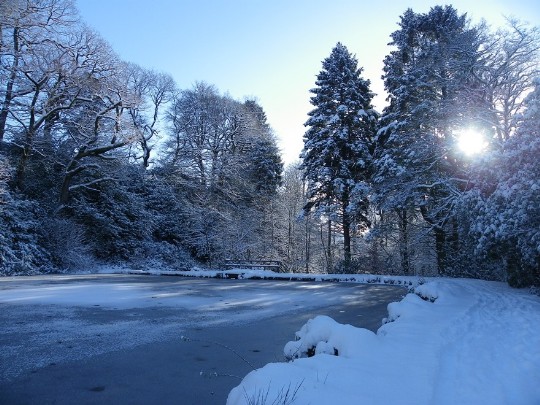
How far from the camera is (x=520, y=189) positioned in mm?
9070

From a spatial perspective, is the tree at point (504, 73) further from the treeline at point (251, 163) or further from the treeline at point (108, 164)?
the treeline at point (108, 164)

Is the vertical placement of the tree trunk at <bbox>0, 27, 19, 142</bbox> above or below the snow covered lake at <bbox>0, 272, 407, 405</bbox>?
above

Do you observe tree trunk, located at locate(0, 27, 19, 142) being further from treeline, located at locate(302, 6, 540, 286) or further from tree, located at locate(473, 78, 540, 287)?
tree, located at locate(473, 78, 540, 287)

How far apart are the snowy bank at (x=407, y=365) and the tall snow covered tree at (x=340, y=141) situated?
15.7 meters

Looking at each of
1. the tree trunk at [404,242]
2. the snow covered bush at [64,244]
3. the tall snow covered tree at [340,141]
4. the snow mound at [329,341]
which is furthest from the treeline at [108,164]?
the snow mound at [329,341]

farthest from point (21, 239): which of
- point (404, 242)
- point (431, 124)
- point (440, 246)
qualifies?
point (431, 124)

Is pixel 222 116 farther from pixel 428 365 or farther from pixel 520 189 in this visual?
pixel 428 365

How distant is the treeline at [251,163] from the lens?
15.8 metres

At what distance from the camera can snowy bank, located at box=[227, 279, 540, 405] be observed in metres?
2.94

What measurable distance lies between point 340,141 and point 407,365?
1989cm

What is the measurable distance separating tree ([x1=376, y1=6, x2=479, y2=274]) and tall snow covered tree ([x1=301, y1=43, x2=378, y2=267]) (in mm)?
1644

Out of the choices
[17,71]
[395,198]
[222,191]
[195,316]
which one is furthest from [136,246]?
[195,316]

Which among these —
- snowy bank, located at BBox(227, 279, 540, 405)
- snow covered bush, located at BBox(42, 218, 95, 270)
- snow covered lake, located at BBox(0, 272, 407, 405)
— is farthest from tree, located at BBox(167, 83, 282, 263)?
snowy bank, located at BBox(227, 279, 540, 405)

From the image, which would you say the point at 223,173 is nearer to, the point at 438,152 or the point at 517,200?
the point at 438,152
